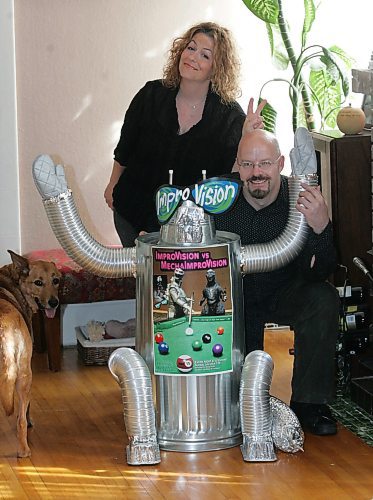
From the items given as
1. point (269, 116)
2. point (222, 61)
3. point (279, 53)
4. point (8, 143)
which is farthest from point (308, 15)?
point (8, 143)

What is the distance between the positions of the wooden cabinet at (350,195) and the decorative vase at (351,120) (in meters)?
0.04

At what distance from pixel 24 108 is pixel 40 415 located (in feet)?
5.38

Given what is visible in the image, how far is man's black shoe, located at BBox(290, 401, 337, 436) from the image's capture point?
399 cm

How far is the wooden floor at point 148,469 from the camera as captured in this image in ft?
11.5

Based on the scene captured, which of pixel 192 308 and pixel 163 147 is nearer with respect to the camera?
pixel 192 308

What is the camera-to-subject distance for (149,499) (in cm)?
347

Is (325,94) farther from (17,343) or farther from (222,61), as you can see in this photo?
(17,343)

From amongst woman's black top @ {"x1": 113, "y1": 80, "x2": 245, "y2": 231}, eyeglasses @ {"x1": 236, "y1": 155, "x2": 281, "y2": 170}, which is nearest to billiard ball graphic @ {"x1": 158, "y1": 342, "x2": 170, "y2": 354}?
eyeglasses @ {"x1": 236, "y1": 155, "x2": 281, "y2": 170}

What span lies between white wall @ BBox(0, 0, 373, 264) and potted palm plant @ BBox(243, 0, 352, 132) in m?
0.15

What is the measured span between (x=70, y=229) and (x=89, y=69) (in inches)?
66.0

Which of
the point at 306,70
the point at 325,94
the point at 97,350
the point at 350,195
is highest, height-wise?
the point at 306,70

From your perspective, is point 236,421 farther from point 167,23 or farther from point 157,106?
point 167,23

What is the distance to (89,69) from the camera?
17.6 ft

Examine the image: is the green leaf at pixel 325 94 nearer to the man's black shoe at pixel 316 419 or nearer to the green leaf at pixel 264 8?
the green leaf at pixel 264 8
